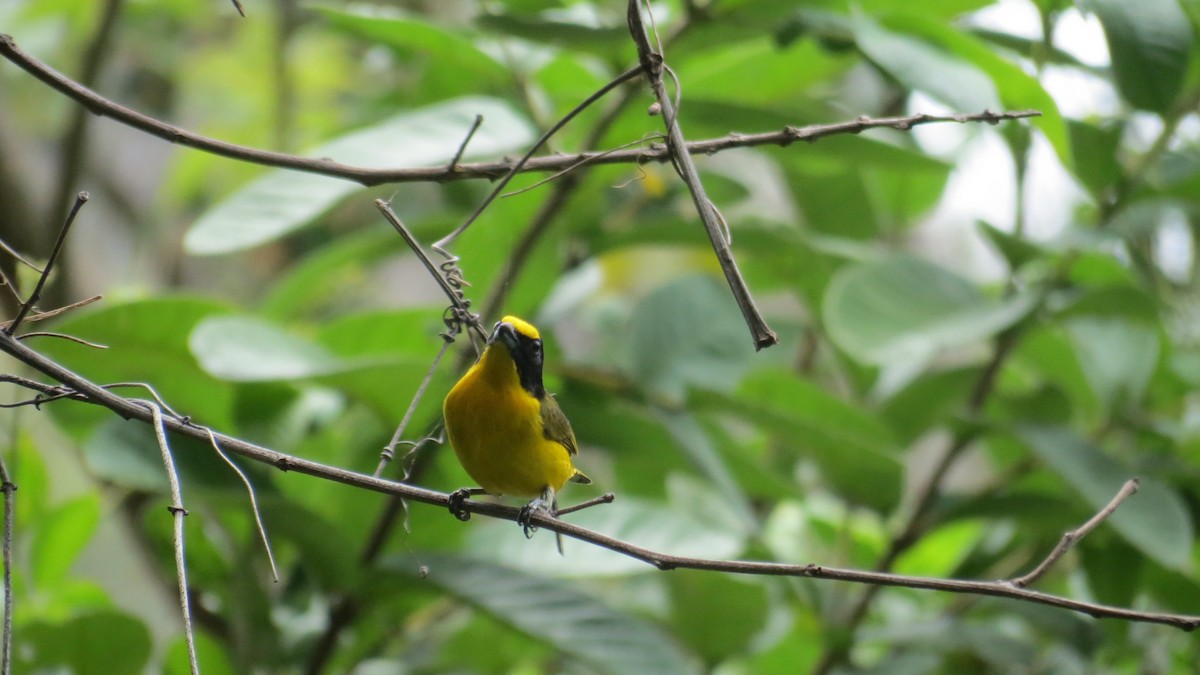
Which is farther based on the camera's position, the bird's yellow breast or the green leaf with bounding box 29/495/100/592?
the green leaf with bounding box 29/495/100/592

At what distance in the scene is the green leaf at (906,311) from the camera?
1.56m

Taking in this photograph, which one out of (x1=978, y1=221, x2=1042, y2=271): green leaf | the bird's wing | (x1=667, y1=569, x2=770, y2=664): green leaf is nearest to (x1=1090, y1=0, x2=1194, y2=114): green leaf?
(x1=978, y1=221, x2=1042, y2=271): green leaf

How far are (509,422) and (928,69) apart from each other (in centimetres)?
74

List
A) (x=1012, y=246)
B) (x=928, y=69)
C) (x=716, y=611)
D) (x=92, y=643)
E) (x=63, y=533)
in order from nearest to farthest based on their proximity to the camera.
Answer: (x=928, y=69), (x=92, y=643), (x=63, y=533), (x=1012, y=246), (x=716, y=611)

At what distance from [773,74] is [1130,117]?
68cm

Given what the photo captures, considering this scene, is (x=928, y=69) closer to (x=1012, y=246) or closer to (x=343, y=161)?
(x=1012, y=246)

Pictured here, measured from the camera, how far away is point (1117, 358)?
1.99 m

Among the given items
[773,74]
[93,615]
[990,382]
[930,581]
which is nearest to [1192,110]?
[990,382]

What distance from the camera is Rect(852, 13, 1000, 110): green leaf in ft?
4.33

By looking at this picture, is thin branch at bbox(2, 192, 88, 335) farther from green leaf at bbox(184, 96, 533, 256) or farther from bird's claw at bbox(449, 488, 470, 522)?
green leaf at bbox(184, 96, 533, 256)

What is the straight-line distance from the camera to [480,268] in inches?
61.2

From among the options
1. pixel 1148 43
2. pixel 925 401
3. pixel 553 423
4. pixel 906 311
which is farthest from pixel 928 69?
pixel 925 401

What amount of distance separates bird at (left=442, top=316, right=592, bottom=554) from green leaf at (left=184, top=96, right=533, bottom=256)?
437 mm

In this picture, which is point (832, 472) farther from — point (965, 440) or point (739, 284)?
point (739, 284)
